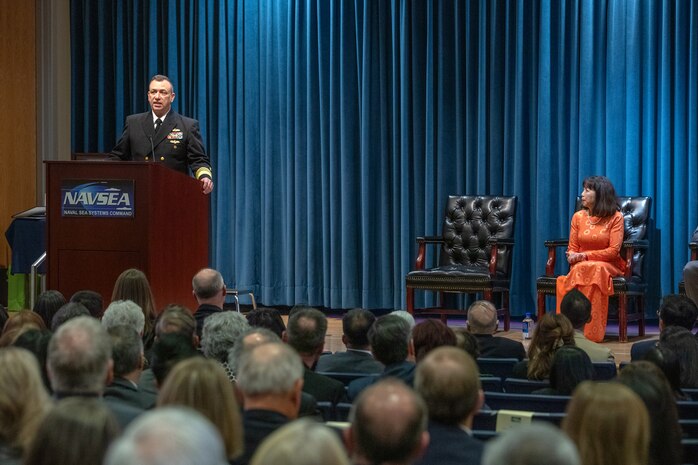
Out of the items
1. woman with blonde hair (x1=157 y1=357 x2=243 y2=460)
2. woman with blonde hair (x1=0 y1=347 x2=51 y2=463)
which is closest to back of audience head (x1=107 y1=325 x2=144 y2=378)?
woman with blonde hair (x1=0 y1=347 x2=51 y2=463)

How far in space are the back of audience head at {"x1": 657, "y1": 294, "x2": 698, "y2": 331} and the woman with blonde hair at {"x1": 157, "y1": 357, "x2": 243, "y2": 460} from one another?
300 cm

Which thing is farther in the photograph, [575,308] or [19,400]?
[575,308]

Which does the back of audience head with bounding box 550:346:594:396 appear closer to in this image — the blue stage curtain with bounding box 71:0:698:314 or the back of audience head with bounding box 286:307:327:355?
the back of audience head with bounding box 286:307:327:355

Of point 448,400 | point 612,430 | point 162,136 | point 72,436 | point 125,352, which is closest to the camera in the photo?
point 72,436

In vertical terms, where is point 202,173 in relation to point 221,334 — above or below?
above

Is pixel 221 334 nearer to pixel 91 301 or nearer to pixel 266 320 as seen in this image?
pixel 266 320

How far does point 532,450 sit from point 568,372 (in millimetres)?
2186

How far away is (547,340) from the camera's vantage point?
162 inches

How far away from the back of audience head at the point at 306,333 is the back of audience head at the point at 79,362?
4.25 feet

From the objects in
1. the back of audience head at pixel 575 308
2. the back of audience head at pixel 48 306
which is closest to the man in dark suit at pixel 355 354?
the back of audience head at pixel 575 308

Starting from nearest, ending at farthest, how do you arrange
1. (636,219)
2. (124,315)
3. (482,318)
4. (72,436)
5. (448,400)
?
(72,436) → (448,400) → (124,315) → (482,318) → (636,219)

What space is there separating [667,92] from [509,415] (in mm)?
5321

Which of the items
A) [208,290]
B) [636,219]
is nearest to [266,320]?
[208,290]

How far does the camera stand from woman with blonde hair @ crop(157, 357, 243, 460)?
226 cm
